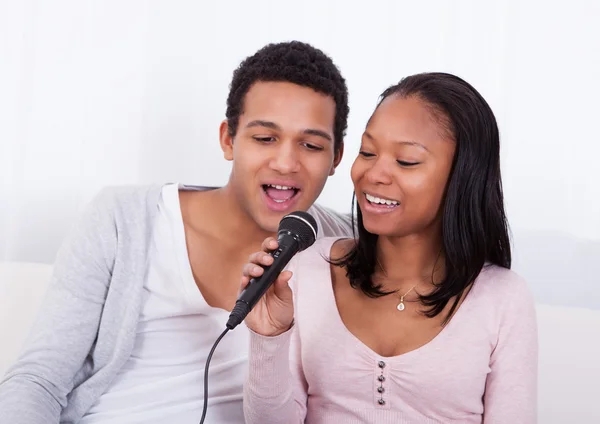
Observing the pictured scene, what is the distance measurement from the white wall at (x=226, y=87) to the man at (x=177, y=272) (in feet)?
1.95

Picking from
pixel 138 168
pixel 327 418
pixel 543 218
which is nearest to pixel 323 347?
pixel 327 418

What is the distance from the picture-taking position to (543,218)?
2.25 meters

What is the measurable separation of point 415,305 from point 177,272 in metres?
0.54

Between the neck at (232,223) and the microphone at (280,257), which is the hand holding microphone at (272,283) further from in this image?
the neck at (232,223)

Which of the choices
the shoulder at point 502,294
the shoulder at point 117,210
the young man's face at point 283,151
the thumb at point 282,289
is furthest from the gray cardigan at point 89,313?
the shoulder at point 502,294

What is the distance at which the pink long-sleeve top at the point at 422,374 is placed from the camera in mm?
1360

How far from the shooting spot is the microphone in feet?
3.50

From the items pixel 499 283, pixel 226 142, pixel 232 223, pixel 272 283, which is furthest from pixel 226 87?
pixel 272 283

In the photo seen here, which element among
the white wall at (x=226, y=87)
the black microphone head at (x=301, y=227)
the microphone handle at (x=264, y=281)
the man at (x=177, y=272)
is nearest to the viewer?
the microphone handle at (x=264, y=281)

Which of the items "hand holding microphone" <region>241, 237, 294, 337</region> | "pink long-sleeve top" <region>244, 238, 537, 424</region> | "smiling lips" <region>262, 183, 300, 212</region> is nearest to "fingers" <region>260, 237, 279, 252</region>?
"hand holding microphone" <region>241, 237, 294, 337</region>

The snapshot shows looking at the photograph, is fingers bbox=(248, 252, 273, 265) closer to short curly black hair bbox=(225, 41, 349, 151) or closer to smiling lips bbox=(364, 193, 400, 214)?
smiling lips bbox=(364, 193, 400, 214)

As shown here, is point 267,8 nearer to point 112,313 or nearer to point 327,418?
point 112,313

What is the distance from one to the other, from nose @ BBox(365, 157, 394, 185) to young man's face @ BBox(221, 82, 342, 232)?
0.25 m

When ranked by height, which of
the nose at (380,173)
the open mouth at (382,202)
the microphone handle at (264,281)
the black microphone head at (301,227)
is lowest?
the microphone handle at (264,281)
